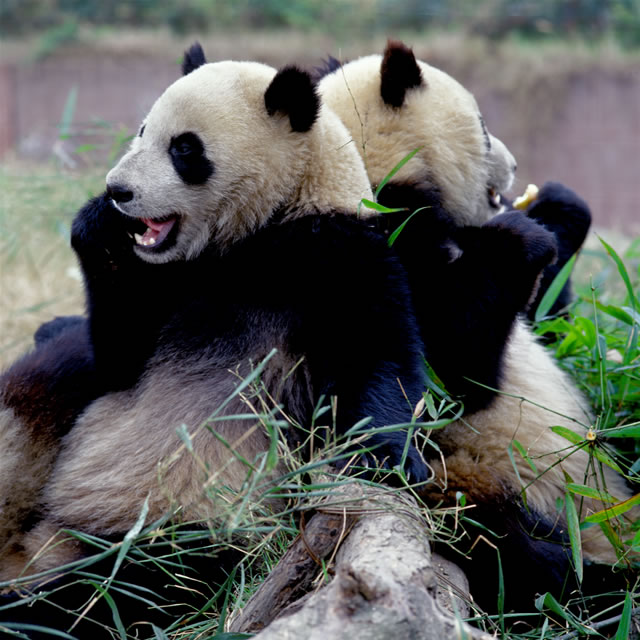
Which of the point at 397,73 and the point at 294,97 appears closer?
the point at 294,97

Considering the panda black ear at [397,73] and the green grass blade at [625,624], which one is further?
the panda black ear at [397,73]

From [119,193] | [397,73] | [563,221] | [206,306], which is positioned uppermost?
[397,73]

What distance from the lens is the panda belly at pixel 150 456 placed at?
2.43 m

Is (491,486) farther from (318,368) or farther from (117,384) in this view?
(117,384)

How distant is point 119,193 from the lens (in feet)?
8.27

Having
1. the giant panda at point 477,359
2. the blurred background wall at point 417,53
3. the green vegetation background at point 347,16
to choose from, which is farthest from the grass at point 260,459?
the green vegetation background at point 347,16

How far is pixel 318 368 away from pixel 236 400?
272 mm

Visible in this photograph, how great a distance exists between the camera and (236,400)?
2492 mm

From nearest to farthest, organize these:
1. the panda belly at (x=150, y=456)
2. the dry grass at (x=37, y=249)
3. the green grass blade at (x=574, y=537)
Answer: the green grass blade at (x=574, y=537)
the panda belly at (x=150, y=456)
the dry grass at (x=37, y=249)

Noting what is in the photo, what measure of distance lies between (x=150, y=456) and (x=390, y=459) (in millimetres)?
767

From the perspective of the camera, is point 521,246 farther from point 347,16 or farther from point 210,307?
point 347,16

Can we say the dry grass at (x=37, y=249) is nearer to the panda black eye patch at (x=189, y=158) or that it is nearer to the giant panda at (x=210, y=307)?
the giant panda at (x=210, y=307)

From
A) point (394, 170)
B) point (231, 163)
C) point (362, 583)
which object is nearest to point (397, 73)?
point (394, 170)

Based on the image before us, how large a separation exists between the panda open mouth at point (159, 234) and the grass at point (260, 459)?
58 centimetres
